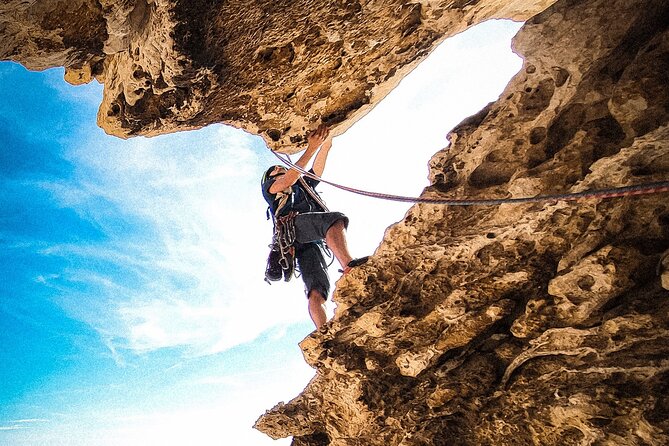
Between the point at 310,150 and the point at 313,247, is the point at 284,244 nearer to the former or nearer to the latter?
the point at 313,247

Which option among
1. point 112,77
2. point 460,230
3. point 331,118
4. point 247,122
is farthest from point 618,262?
point 112,77

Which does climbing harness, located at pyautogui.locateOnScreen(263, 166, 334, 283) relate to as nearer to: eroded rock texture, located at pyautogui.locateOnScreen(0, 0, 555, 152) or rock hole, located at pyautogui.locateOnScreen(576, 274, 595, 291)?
eroded rock texture, located at pyautogui.locateOnScreen(0, 0, 555, 152)

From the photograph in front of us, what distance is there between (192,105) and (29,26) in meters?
1.44

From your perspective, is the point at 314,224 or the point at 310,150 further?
the point at 314,224

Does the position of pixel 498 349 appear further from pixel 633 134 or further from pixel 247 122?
pixel 247 122

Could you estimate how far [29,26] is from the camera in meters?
3.19

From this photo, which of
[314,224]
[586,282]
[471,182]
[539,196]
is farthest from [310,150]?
[586,282]

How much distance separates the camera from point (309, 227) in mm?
5766

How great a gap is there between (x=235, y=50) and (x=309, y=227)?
275cm

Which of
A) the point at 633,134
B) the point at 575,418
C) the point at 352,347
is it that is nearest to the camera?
the point at 575,418

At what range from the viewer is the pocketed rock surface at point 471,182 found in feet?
11.0

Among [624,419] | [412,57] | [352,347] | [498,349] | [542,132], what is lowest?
[624,419]

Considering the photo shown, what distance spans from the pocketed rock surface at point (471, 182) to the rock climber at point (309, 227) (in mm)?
605

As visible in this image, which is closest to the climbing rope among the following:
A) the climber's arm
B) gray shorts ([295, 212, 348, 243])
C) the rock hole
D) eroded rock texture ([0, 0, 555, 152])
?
the climber's arm
